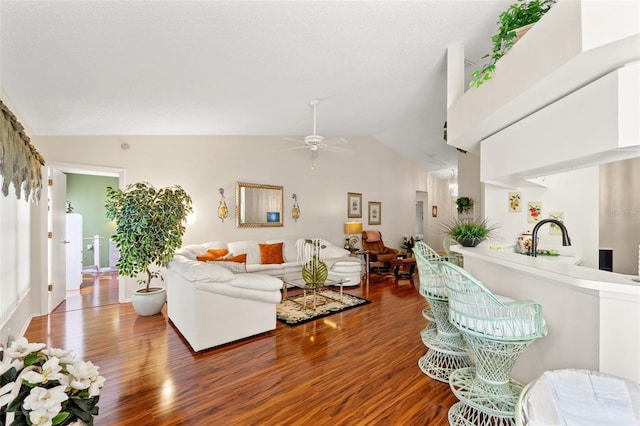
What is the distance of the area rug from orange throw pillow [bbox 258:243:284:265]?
0.88m

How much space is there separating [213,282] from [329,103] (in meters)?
2.94

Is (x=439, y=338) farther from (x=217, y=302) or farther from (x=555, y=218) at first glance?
(x=555, y=218)

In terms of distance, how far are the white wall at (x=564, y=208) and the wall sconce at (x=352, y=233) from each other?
3.15m

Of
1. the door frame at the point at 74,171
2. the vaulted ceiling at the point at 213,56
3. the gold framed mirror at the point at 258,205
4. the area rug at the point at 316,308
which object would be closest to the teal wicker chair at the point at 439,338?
the area rug at the point at 316,308

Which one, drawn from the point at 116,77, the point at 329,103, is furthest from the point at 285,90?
the point at 116,77

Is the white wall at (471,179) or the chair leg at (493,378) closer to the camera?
the chair leg at (493,378)

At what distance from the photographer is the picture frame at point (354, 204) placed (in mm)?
7273

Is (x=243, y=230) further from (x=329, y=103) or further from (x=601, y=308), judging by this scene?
(x=601, y=308)

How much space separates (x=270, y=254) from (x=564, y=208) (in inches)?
179

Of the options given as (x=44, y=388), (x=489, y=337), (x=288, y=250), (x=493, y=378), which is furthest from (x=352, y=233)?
(x=44, y=388)

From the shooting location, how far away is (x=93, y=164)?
4219mm

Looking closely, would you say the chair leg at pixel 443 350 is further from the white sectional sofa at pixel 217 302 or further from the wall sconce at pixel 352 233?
the wall sconce at pixel 352 233

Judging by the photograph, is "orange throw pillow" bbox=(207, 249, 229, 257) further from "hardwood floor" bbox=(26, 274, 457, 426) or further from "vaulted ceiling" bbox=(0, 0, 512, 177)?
"vaulted ceiling" bbox=(0, 0, 512, 177)

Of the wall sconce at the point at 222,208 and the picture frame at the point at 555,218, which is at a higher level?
the wall sconce at the point at 222,208
